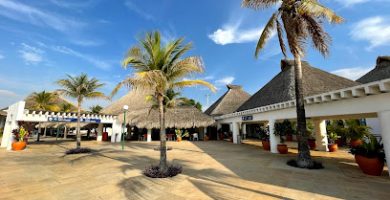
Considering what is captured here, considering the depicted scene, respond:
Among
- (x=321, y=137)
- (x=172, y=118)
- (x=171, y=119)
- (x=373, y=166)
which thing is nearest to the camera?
(x=373, y=166)

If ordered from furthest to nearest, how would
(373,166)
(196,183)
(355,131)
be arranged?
(355,131)
(373,166)
(196,183)

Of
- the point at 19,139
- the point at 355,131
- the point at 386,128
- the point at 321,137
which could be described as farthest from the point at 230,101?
the point at 19,139

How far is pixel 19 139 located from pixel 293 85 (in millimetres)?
24883

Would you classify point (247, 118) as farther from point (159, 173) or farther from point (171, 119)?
point (159, 173)

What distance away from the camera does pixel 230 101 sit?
107ft

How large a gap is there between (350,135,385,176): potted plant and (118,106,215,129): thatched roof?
1914 centimetres

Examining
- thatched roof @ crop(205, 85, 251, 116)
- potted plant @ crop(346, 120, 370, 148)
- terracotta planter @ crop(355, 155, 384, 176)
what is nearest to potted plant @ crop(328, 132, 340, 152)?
potted plant @ crop(346, 120, 370, 148)

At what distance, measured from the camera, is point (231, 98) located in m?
33.4

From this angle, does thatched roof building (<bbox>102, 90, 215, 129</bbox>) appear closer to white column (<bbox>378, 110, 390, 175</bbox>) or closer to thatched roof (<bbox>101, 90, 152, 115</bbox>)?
thatched roof (<bbox>101, 90, 152, 115</bbox>)

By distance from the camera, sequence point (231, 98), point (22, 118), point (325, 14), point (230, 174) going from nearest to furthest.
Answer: point (230, 174)
point (325, 14)
point (22, 118)
point (231, 98)

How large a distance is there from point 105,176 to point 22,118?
1484cm

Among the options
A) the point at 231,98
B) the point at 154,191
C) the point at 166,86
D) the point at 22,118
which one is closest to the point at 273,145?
the point at 166,86

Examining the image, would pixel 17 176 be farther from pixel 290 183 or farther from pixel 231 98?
pixel 231 98

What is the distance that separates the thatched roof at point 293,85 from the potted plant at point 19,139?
73.4ft
